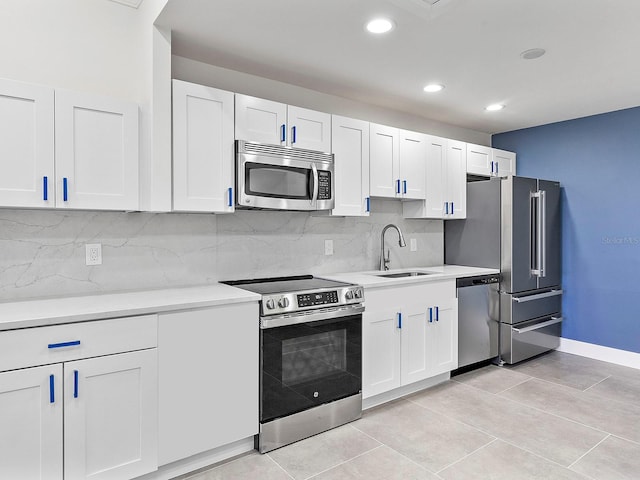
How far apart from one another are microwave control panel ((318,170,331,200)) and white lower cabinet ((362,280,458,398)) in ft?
2.53

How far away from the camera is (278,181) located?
9.21ft

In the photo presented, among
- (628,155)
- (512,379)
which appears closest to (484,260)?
(512,379)

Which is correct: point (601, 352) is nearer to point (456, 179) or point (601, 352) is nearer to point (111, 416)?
point (456, 179)

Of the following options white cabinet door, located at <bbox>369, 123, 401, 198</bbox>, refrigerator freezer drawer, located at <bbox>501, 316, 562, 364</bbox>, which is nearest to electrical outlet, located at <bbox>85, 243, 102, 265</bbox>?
white cabinet door, located at <bbox>369, 123, 401, 198</bbox>

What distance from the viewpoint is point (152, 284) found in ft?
8.71

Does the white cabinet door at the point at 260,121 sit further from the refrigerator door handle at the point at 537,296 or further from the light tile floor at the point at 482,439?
the refrigerator door handle at the point at 537,296

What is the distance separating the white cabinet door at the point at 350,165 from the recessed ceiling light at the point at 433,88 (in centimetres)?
61

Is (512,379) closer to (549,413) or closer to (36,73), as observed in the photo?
(549,413)

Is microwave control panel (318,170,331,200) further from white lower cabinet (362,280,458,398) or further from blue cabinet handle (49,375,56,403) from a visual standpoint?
blue cabinet handle (49,375,56,403)

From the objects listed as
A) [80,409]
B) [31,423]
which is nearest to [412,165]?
[80,409]

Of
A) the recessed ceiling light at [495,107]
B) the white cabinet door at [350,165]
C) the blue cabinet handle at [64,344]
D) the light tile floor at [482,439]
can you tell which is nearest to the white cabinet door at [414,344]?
the light tile floor at [482,439]

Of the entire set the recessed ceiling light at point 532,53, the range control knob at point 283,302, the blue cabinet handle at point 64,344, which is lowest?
the blue cabinet handle at point 64,344

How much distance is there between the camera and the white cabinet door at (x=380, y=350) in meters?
2.96

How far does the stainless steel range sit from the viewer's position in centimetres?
244
